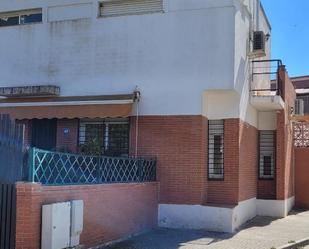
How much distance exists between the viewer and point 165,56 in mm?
15680

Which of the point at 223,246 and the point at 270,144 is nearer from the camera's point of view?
the point at 223,246

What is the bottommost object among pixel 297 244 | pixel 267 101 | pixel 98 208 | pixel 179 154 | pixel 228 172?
pixel 297 244

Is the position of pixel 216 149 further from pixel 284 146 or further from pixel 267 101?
pixel 284 146

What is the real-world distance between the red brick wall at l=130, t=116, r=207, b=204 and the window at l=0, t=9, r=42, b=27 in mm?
5486

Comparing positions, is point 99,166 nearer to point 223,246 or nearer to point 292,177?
point 223,246

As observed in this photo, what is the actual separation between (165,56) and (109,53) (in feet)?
6.03

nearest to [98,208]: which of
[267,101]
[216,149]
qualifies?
[216,149]

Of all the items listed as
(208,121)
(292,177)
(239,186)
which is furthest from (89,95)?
(292,177)

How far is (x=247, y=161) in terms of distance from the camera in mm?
17766

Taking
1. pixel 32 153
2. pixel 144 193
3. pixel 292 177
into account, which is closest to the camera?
pixel 32 153

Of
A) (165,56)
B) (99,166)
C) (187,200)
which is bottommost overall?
(187,200)

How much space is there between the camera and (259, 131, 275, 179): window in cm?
1995

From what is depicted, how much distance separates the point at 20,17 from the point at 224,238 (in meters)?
10.2

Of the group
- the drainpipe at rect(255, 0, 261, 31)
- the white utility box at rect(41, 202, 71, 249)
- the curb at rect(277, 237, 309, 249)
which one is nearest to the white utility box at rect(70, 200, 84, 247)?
the white utility box at rect(41, 202, 71, 249)
